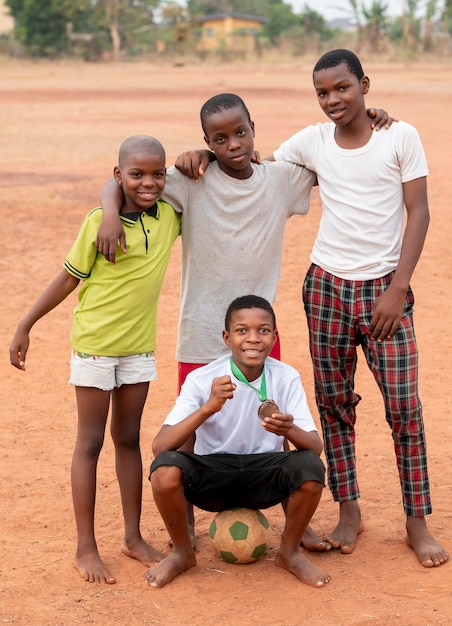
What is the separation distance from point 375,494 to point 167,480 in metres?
1.43

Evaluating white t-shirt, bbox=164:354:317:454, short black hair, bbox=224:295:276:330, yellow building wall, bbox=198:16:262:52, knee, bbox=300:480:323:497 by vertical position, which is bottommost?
yellow building wall, bbox=198:16:262:52

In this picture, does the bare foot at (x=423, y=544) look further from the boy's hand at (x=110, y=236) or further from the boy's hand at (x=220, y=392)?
the boy's hand at (x=110, y=236)

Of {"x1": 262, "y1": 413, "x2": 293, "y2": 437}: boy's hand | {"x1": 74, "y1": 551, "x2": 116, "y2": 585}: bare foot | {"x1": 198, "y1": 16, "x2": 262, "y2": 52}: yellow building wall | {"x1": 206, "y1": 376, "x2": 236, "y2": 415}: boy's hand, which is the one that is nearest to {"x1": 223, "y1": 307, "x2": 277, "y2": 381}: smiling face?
{"x1": 206, "y1": 376, "x2": 236, "y2": 415}: boy's hand

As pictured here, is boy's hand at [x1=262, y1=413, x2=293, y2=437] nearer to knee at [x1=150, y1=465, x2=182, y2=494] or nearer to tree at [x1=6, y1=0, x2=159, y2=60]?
knee at [x1=150, y1=465, x2=182, y2=494]

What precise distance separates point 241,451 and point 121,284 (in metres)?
0.83

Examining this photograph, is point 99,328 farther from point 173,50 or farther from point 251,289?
point 173,50

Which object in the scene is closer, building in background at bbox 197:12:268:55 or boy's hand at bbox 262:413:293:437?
boy's hand at bbox 262:413:293:437

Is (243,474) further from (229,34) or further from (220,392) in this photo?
(229,34)

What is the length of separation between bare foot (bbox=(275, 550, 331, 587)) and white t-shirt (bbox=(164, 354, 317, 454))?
1.44 feet

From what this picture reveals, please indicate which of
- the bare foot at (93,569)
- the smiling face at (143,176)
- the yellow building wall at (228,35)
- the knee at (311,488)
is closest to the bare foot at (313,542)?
the knee at (311,488)

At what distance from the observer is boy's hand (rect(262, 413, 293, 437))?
3.54 meters

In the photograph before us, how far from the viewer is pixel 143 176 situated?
12.4 feet

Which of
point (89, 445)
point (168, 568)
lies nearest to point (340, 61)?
point (89, 445)

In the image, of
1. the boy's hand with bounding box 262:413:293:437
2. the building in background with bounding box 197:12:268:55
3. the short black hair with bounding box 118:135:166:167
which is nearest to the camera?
the boy's hand with bounding box 262:413:293:437
